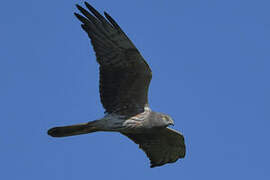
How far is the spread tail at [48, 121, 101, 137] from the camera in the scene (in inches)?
A: 384

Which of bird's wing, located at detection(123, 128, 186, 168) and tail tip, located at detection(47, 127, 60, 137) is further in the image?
bird's wing, located at detection(123, 128, 186, 168)

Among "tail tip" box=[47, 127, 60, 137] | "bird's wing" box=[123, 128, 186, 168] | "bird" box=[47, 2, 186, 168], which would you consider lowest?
"bird's wing" box=[123, 128, 186, 168]

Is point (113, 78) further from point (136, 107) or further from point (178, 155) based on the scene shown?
point (178, 155)

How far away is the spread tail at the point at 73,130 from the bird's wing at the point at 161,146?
127cm

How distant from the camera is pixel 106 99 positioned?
1025 cm

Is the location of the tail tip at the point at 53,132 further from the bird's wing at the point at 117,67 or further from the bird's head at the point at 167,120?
the bird's head at the point at 167,120

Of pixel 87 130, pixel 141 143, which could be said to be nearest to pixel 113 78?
pixel 87 130

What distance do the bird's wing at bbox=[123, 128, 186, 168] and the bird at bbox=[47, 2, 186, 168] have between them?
556mm

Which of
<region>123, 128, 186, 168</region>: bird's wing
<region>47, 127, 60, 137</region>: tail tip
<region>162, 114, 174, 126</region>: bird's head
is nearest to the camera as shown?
<region>47, 127, 60, 137</region>: tail tip

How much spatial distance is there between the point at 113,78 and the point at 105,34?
2.77 ft

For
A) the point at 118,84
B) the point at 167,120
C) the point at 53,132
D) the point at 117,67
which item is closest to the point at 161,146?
the point at 167,120

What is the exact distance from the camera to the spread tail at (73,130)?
9.74 m

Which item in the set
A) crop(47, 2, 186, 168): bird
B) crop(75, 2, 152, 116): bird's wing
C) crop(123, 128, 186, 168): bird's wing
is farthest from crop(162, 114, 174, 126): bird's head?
crop(123, 128, 186, 168): bird's wing

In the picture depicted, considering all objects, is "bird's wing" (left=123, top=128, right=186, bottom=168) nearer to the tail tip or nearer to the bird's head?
the bird's head
